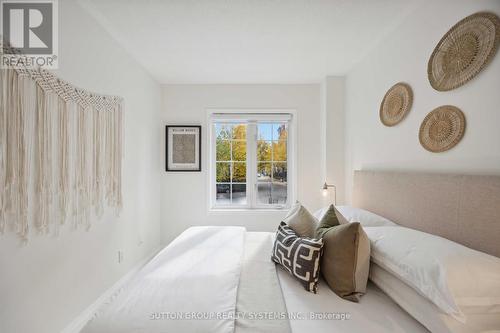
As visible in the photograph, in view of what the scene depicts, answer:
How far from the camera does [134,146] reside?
2588 mm

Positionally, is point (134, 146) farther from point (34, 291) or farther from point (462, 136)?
point (462, 136)

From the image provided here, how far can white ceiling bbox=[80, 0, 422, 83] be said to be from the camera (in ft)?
5.61

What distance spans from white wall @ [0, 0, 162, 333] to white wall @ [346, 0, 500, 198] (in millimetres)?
2580

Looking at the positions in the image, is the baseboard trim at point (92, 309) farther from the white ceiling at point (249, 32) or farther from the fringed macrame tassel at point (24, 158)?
the white ceiling at point (249, 32)

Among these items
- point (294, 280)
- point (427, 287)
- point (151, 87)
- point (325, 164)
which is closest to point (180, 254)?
point (294, 280)

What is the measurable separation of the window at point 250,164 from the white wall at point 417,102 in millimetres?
980

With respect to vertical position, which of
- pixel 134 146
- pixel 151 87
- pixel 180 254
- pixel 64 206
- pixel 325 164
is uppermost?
pixel 151 87

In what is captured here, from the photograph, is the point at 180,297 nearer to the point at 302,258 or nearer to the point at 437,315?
the point at 302,258

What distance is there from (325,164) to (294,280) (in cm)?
192

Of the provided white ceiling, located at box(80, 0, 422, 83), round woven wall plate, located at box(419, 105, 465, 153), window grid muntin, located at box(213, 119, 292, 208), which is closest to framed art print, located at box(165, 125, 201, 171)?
window grid muntin, located at box(213, 119, 292, 208)

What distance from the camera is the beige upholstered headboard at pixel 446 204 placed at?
112 cm

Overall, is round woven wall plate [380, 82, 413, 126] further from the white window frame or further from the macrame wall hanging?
the macrame wall hanging

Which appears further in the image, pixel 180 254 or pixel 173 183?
pixel 173 183

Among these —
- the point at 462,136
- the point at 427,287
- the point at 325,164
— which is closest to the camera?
the point at 427,287
